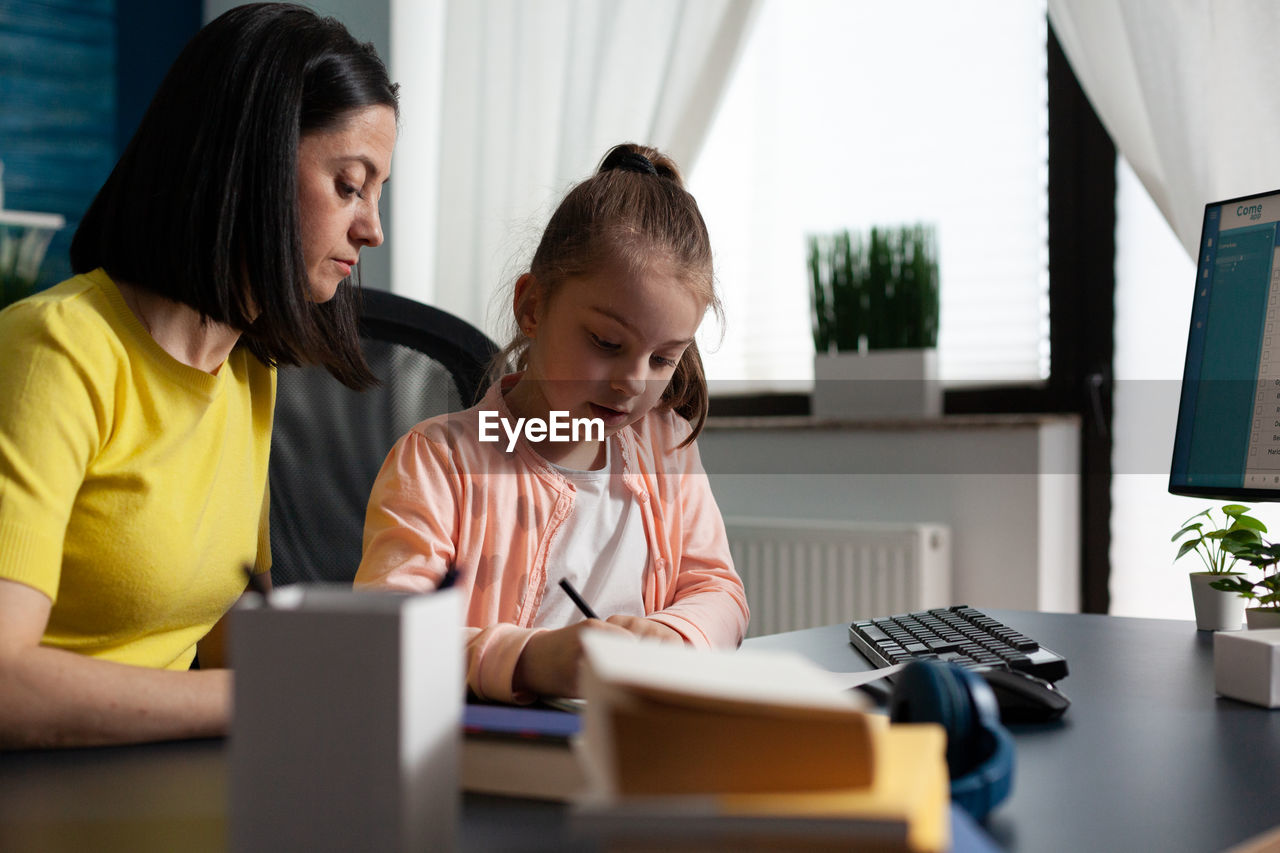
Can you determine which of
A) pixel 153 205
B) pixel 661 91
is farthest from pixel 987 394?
pixel 153 205

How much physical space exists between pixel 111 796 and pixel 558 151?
2342 mm

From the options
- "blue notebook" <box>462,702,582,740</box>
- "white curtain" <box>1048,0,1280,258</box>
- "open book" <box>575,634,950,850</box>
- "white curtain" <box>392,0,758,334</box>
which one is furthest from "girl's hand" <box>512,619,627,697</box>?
"white curtain" <box>392,0,758,334</box>

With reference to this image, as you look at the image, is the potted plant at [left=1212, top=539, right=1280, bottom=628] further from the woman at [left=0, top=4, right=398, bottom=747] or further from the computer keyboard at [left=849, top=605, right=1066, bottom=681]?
the woman at [left=0, top=4, right=398, bottom=747]

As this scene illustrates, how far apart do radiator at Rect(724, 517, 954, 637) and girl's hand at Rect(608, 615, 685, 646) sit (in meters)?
1.33

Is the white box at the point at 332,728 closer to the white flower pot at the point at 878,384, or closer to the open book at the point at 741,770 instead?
the open book at the point at 741,770

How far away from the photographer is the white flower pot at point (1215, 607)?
45.1 inches

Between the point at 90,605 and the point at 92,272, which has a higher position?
the point at 92,272

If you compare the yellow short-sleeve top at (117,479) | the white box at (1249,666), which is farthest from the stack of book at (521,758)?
the white box at (1249,666)

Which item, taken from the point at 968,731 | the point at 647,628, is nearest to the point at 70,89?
the point at 647,628

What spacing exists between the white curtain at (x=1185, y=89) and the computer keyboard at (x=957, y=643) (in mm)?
1246

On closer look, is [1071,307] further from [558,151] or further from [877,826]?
[877,826]

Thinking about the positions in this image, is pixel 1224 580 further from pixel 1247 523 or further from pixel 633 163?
pixel 633 163

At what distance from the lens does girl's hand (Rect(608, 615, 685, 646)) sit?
89cm

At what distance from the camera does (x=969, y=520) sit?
7.29ft
